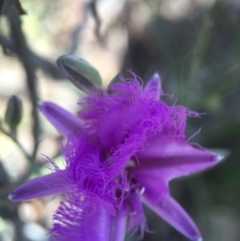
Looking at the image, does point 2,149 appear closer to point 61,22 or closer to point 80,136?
point 80,136

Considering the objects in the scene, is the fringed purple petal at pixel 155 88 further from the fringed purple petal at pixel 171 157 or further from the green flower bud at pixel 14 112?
the green flower bud at pixel 14 112

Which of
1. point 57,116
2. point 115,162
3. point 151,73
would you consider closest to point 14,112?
point 57,116

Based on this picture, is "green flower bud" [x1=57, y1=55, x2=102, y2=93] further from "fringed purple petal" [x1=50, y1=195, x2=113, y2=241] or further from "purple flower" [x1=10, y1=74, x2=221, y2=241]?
"fringed purple petal" [x1=50, y1=195, x2=113, y2=241]

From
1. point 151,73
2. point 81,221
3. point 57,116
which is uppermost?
point 151,73

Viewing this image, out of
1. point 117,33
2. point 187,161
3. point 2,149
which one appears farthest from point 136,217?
point 117,33

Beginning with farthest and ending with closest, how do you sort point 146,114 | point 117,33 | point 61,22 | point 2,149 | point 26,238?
point 117,33 → point 61,22 → point 26,238 → point 2,149 → point 146,114

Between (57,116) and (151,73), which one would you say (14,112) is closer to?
(57,116)

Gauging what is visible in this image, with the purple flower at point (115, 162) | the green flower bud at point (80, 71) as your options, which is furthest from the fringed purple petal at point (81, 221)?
the green flower bud at point (80, 71)
